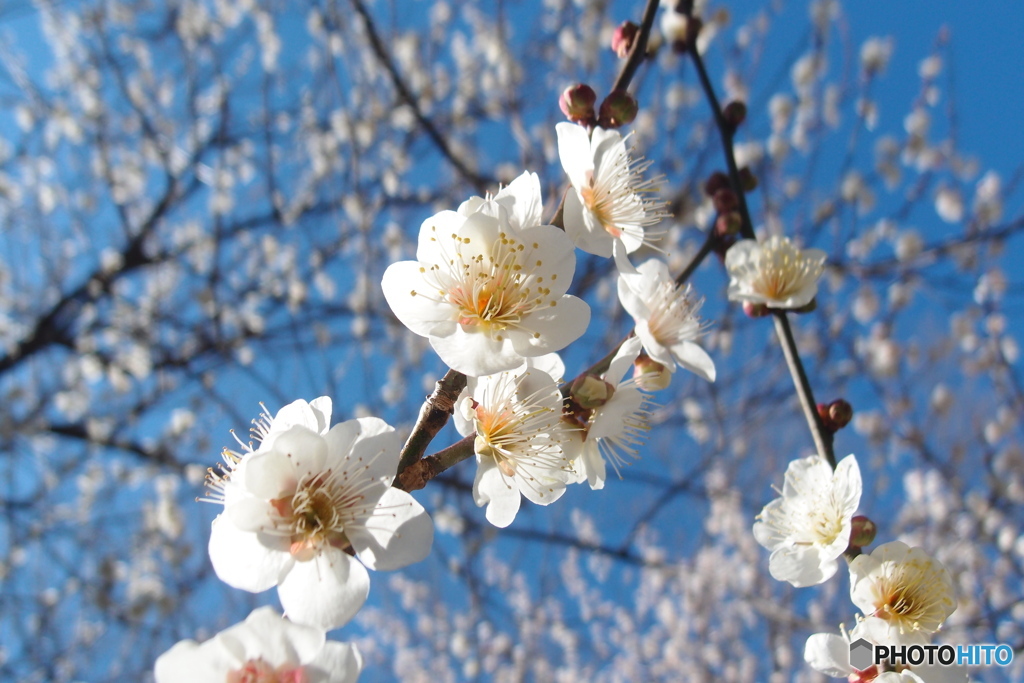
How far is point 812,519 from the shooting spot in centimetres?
111

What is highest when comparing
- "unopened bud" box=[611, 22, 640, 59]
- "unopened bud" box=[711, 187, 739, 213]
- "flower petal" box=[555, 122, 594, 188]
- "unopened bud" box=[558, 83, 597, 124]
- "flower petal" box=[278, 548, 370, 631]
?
"unopened bud" box=[611, 22, 640, 59]

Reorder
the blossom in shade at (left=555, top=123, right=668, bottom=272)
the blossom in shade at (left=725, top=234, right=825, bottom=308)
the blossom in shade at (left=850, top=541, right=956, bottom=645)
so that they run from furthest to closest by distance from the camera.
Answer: the blossom in shade at (left=725, top=234, right=825, bottom=308), the blossom in shade at (left=850, top=541, right=956, bottom=645), the blossom in shade at (left=555, top=123, right=668, bottom=272)

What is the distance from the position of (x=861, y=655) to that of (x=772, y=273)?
0.70 metres

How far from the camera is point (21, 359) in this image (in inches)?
147

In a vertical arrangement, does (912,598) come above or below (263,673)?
above

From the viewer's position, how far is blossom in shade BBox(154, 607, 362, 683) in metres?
0.67

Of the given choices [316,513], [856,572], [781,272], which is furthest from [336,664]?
[781,272]

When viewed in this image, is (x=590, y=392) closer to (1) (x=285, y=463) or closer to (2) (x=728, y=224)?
(1) (x=285, y=463)

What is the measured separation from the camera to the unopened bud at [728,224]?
1314 mm

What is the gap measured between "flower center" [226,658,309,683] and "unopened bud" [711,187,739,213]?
3.79 feet

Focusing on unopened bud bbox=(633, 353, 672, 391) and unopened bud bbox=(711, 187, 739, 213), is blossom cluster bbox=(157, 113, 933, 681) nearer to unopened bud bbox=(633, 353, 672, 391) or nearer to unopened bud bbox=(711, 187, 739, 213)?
unopened bud bbox=(633, 353, 672, 391)

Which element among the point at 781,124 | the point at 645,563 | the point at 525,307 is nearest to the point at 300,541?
the point at 525,307

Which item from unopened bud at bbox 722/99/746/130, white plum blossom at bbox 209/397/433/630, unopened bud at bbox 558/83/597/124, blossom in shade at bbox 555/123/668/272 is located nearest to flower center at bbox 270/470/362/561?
white plum blossom at bbox 209/397/433/630

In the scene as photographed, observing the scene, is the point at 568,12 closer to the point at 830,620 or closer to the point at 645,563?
the point at 645,563
